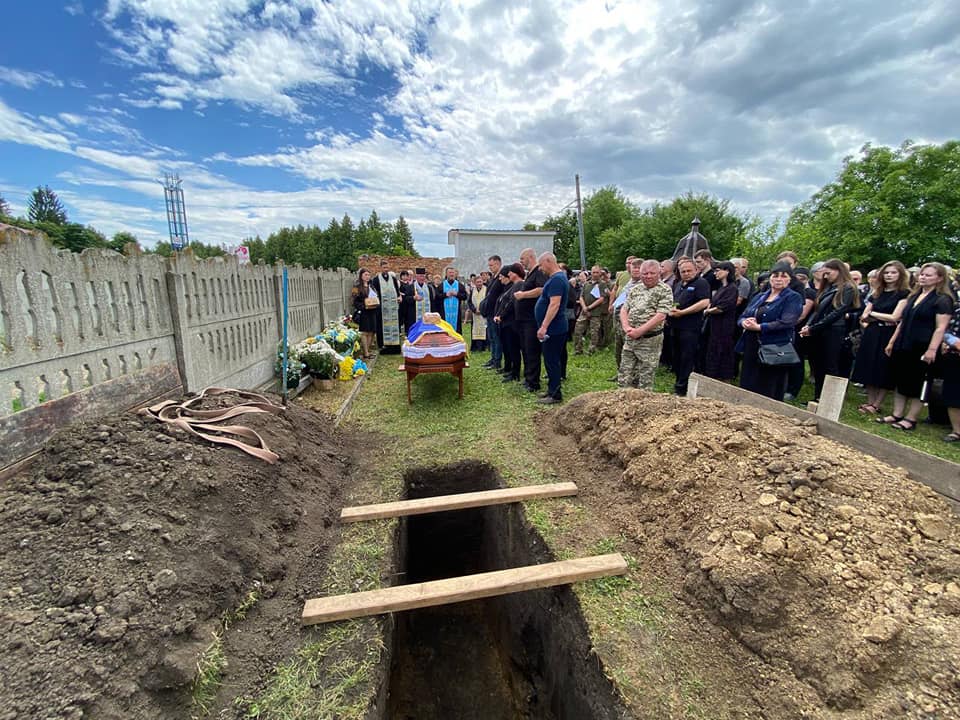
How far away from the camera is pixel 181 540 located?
2.17m

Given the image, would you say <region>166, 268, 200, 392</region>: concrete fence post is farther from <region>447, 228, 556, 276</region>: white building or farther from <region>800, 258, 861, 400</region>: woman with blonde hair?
<region>447, 228, 556, 276</region>: white building

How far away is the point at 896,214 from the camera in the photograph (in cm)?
2092

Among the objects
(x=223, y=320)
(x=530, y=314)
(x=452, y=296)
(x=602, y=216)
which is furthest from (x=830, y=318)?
(x=602, y=216)

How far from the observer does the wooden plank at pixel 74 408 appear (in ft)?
7.22

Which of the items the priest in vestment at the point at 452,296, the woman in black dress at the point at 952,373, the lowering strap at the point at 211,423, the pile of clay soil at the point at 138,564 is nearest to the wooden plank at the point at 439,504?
the pile of clay soil at the point at 138,564

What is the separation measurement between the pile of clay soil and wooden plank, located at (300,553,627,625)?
0.63 feet

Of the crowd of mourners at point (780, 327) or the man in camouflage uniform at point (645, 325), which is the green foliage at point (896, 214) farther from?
the man in camouflage uniform at point (645, 325)

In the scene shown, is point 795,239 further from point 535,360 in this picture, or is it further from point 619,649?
point 619,649

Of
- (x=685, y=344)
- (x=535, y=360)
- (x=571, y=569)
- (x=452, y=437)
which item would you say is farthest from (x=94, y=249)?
(x=685, y=344)

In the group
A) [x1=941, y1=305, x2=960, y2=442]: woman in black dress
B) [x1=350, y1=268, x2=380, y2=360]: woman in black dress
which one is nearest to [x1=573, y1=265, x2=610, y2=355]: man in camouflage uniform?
[x1=350, y1=268, x2=380, y2=360]: woman in black dress

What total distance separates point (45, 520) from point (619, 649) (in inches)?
106

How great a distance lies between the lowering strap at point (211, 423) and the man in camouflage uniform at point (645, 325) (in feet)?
12.9

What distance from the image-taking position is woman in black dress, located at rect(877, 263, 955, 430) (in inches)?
176

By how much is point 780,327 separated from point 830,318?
1260 mm
